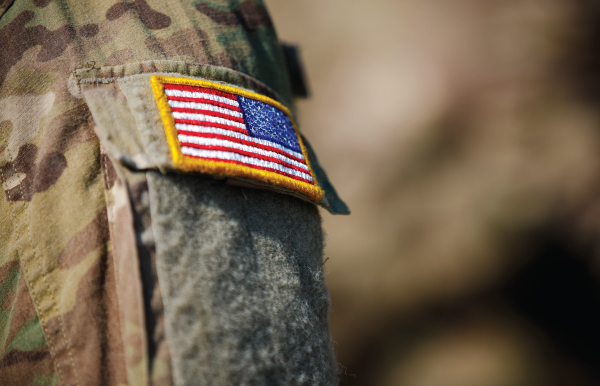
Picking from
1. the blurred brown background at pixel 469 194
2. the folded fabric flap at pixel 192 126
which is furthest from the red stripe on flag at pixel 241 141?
the blurred brown background at pixel 469 194

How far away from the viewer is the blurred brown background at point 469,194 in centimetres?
91

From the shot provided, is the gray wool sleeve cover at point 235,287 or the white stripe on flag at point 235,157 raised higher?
the white stripe on flag at point 235,157

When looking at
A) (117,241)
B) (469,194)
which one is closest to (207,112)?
(117,241)

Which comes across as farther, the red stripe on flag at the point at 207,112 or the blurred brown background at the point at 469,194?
the blurred brown background at the point at 469,194

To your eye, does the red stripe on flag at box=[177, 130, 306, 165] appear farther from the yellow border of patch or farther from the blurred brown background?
the blurred brown background

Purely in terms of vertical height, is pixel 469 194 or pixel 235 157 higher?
Answer: pixel 235 157

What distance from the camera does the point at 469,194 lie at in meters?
0.94

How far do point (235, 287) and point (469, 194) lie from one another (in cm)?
77

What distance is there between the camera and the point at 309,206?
493 millimetres

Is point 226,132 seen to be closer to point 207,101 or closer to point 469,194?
point 207,101

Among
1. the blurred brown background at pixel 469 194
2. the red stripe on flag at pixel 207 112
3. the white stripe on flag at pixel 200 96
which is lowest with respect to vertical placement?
the blurred brown background at pixel 469 194

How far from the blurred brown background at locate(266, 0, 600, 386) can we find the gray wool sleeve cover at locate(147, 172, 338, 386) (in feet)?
1.94

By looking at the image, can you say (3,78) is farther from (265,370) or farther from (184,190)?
(265,370)

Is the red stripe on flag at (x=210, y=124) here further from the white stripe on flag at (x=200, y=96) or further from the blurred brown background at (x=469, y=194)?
the blurred brown background at (x=469, y=194)
